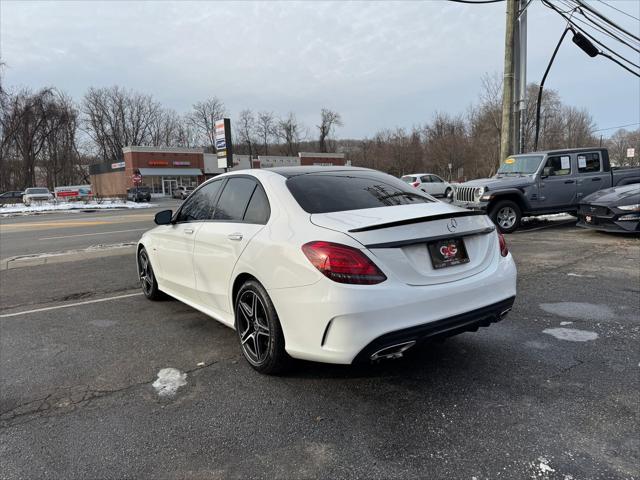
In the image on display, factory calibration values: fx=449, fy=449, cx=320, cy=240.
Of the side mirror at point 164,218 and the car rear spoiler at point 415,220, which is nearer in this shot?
the car rear spoiler at point 415,220

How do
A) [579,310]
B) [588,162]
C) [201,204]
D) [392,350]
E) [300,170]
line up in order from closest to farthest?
[392,350] → [300,170] → [201,204] → [579,310] → [588,162]

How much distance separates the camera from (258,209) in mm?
3611

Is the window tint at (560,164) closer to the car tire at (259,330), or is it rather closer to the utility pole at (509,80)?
the utility pole at (509,80)

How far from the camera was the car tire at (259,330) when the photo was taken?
3.19 meters

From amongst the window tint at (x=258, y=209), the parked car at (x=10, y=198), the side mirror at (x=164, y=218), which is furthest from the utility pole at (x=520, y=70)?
the parked car at (x=10, y=198)

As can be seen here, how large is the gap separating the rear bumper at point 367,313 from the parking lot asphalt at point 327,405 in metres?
0.47

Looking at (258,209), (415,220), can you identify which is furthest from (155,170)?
(415,220)

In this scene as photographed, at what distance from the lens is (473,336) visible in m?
4.14

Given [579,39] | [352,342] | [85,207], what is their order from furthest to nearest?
[85,207], [579,39], [352,342]

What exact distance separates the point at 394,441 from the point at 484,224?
5.61 feet

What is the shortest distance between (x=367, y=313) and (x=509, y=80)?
13861 millimetres

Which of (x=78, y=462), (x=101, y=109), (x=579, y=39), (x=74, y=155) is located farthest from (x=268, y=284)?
(x=101, y=109)

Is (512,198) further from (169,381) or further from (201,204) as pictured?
(169,381)

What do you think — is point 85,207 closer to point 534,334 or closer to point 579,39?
point 579,39
